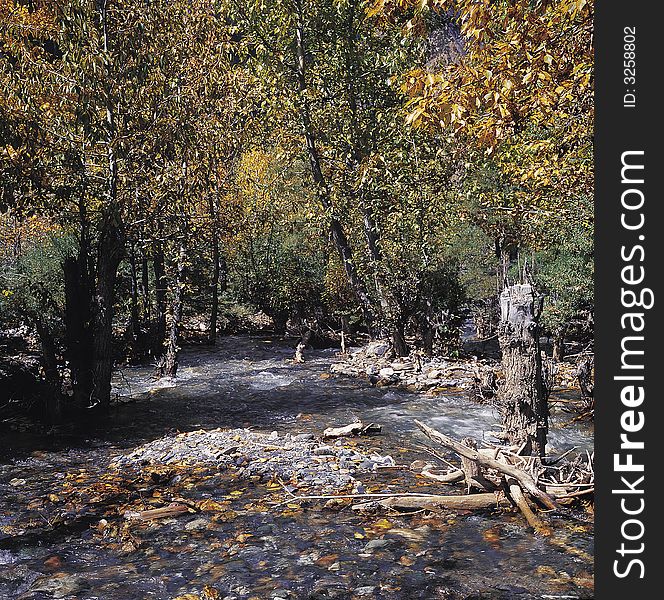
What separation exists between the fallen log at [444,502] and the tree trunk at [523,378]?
79 centimetres

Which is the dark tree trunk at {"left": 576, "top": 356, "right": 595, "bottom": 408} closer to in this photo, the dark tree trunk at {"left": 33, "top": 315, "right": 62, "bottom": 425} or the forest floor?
the forest floor

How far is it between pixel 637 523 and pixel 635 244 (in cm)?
142

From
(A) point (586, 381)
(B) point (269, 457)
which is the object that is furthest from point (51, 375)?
(A) point (586, 381)

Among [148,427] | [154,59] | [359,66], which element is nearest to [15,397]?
[148,427]

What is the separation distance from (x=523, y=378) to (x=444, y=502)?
1.70 meters

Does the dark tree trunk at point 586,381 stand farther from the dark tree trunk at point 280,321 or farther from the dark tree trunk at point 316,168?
the dark tree trunk at point 280,321

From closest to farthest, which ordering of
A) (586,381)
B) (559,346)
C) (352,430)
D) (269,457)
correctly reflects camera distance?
(269,457), (352,430), (586,381), (559,346)

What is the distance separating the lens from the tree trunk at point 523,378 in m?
6.86

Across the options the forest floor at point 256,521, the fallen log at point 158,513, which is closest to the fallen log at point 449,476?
the forest floor at point 256,521

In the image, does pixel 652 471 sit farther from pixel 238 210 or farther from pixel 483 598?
pixel 238 210

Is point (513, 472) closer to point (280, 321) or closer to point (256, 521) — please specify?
point (256, 521)

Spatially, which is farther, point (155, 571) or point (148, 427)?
point (148, 427)

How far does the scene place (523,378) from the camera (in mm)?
6926

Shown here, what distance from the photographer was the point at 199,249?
2172 centimetres
